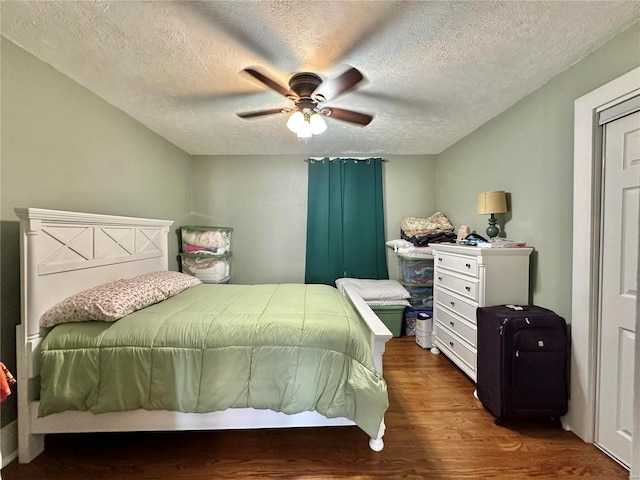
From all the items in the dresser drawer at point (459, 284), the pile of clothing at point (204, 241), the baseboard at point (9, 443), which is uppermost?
the pile of clothing at point (204, 241)

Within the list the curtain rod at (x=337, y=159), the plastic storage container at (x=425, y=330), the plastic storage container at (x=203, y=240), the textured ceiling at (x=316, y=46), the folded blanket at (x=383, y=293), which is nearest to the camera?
the textured ceiling at (x=316, y=46)

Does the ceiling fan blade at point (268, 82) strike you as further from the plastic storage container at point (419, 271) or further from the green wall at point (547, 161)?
the plastic storage container at point (419, 271)

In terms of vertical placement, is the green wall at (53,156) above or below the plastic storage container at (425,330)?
above

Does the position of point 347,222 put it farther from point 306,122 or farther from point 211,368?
point 211,368

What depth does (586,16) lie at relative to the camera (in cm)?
128

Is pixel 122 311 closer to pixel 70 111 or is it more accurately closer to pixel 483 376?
pixel 70 111

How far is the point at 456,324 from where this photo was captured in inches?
92.8

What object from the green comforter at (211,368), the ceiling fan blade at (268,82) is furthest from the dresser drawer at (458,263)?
the ceiling fan blade at (268,82)

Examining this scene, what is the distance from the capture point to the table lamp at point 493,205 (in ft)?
7.20

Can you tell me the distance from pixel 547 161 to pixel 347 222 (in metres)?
2.18

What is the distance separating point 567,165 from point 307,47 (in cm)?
188

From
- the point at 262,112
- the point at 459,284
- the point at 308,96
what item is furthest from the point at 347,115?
the point at 459,284

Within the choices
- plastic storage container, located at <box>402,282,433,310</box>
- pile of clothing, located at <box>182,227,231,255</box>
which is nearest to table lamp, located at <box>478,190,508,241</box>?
plastic storage container, located at <box>402,282,433,310</box>

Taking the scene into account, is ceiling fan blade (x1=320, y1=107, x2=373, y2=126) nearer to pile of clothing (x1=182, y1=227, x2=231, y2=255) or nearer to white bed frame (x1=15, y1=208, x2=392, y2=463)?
white bed frame (x1=15, y1=208, x2=392, y2=463)
